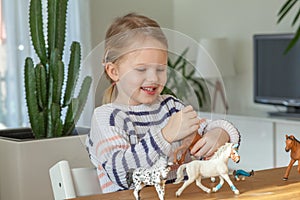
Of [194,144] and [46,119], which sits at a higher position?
[194,144]

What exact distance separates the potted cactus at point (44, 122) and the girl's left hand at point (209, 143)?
5.57ft

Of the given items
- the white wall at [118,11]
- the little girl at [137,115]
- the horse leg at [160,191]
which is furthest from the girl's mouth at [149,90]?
the white wall at [118,11]

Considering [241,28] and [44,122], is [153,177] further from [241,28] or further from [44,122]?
[241,28]

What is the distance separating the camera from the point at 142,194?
1247 millimetres

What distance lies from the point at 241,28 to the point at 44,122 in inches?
93.4

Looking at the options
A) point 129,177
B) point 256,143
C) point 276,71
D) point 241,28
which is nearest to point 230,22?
point 241,28

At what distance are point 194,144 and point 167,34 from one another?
9.0 inches

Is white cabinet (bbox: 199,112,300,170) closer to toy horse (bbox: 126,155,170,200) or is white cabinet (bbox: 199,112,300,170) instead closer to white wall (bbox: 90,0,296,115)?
white wall (bbox: 90,0,296,115)

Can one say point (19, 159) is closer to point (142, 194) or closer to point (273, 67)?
point (142, 194)

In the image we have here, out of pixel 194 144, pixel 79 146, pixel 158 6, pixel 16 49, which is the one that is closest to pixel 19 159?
pixel 79 146

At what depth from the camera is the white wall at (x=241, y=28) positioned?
16.5 ft

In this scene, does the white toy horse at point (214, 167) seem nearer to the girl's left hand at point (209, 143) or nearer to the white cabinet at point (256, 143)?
the girl's left hand at point (209, 143)

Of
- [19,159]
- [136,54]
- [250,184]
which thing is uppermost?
[136,54]

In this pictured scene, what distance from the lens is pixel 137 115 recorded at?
1.36 meters
